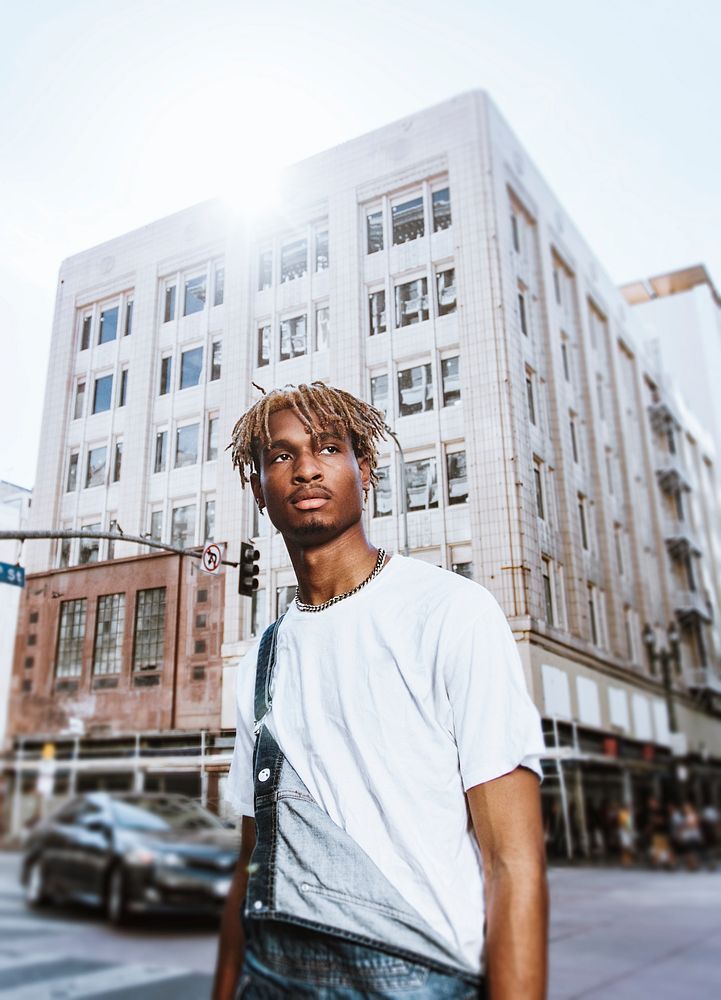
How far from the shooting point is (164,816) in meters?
3.10

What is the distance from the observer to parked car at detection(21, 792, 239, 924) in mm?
2947

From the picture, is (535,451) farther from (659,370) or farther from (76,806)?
(659,370)

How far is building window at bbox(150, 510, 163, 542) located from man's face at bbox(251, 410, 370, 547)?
1.79 meters

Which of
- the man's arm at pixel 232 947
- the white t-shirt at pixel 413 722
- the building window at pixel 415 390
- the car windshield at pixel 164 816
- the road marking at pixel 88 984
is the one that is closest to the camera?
the white t-shirt at pixel 413 722

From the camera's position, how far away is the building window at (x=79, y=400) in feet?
12.4

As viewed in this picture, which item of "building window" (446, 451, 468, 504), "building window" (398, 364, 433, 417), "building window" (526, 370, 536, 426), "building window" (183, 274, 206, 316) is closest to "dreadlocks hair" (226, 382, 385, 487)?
"building window" (446, 451, 468, 504)

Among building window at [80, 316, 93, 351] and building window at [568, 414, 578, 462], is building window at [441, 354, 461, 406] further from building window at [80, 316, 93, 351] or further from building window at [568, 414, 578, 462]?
building window at [80, 316, 93, 351]

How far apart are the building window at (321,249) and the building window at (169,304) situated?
0.72m

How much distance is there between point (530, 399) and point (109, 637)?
7.09 feet

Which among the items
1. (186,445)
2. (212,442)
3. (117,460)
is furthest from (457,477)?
(117,460)

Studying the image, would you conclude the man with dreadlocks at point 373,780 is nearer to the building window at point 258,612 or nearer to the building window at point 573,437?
the building window at point 258,612

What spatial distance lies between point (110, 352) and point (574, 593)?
97.1 inches

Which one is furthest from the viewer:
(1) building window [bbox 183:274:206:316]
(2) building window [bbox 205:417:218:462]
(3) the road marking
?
(1) building window [bbox 183:274:206:316]

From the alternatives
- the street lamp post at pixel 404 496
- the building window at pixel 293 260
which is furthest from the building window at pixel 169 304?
the street lamp post at pixel 404 496
